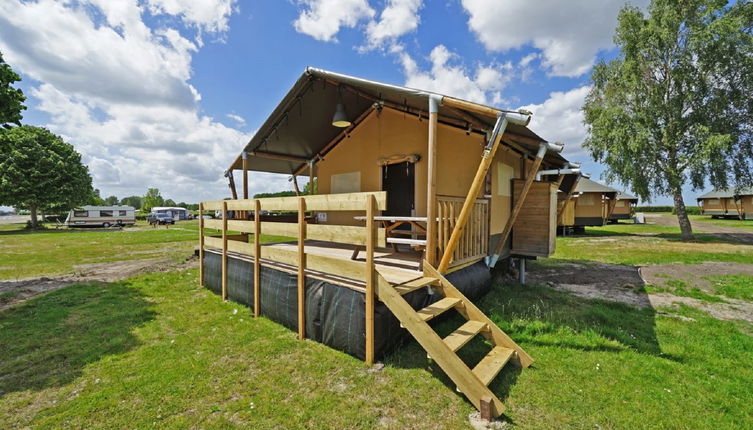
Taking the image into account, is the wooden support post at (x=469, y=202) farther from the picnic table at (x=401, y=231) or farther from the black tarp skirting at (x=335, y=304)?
the black tarp skirting at (x=335, y=304)

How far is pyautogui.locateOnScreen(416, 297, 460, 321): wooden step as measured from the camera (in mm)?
3395

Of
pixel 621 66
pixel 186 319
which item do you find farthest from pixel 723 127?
pixel 186 319

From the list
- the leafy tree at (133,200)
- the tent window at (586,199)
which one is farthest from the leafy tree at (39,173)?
the leafy tree at (133,200)

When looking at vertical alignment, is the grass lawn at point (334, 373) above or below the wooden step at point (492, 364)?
below

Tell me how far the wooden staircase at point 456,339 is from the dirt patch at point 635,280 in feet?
12.8

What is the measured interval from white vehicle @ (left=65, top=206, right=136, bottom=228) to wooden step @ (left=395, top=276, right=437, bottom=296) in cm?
4321

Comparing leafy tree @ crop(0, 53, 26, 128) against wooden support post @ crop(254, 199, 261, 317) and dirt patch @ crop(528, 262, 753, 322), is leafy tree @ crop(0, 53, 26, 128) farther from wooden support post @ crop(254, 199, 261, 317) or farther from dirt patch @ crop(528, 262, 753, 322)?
dirt patch @ crop(528, 262, 753, 322)

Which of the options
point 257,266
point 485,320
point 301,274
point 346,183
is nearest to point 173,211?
point 346,183

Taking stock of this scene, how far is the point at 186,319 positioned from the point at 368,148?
206 inches

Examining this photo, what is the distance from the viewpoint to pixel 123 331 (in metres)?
4.62

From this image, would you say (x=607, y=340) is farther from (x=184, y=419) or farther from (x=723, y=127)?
(x=723, y=127)

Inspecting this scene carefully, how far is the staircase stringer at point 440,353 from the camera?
279 centimetres

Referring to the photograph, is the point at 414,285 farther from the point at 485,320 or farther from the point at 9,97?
the point at 9,97

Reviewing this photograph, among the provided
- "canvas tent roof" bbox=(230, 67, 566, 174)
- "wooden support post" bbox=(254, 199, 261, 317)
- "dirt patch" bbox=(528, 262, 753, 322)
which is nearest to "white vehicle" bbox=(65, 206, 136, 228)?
"canvas tent roof" bbox=(230, 67, 566, 174)
